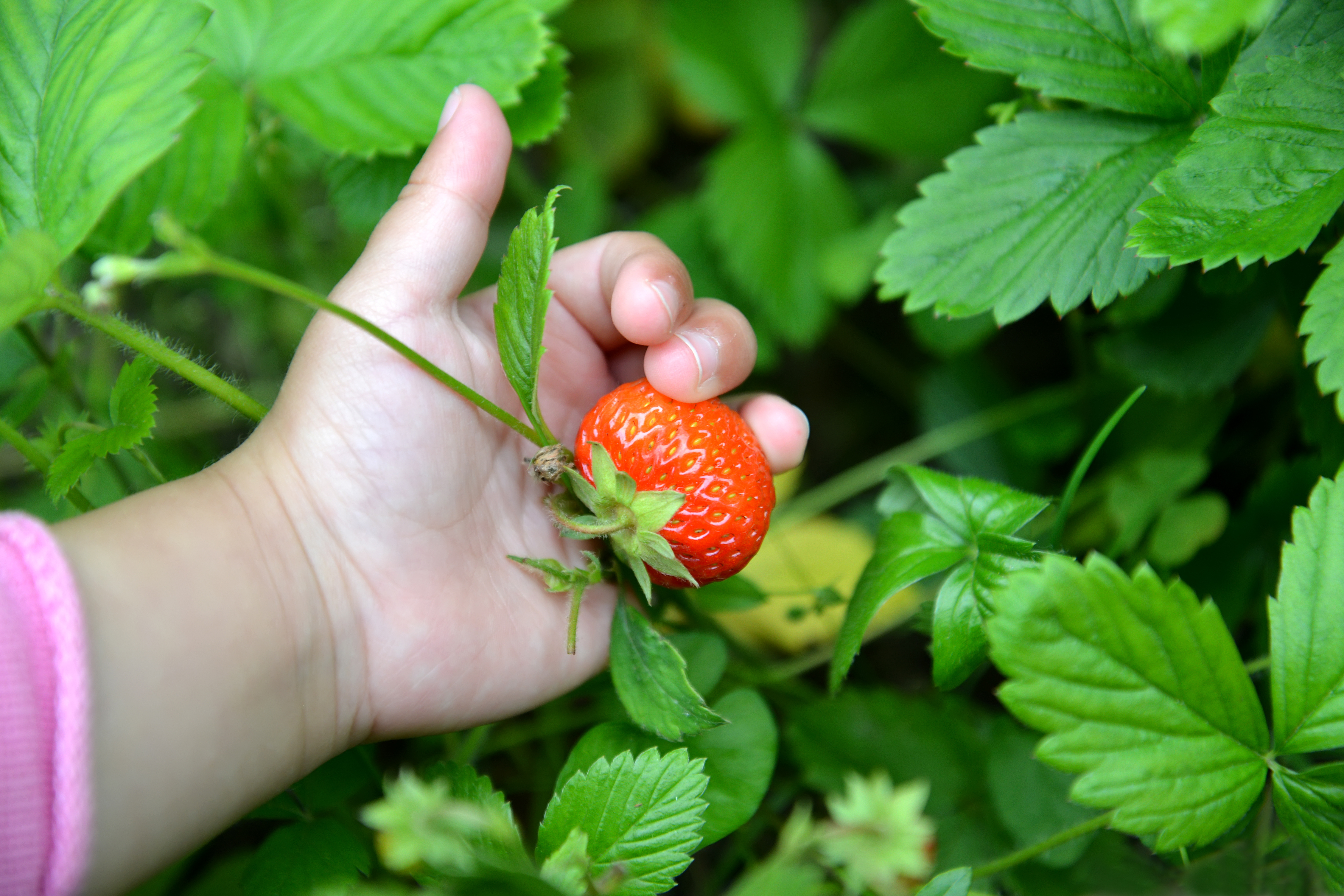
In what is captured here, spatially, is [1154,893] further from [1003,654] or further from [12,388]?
[12,388]

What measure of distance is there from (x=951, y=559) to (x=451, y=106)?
0.79 metres

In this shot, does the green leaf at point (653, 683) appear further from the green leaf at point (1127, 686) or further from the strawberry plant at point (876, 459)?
the green leaf at point (1127, 686)

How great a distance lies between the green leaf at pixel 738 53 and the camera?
1806 mm

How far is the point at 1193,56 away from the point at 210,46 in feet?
4.40

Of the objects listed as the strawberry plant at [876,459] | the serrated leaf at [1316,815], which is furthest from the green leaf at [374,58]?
the serrated leaf at [1316,815]

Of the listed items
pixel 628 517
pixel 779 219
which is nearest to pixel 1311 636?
pixel 628 517

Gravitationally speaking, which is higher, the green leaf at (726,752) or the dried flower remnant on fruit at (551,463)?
the dried flower remnant on fruit at (551,463)

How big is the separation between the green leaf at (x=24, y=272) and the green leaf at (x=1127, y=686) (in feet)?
2.83

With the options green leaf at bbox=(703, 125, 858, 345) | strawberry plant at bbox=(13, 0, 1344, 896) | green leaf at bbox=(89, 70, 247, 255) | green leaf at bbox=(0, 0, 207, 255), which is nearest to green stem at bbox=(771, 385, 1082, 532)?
strawberry plant at bbox=(13, 0, 1344, 896)

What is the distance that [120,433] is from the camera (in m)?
0.91

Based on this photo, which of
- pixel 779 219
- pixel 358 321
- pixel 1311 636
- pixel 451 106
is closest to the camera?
pixel 358 321

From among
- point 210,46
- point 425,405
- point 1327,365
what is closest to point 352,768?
point 425,405

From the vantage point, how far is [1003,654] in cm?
76

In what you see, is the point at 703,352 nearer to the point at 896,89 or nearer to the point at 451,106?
the point at 451,106
